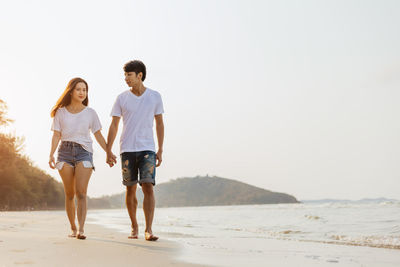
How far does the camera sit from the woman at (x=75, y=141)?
5.05 m

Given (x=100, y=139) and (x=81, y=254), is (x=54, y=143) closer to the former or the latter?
(x=100, y=139)

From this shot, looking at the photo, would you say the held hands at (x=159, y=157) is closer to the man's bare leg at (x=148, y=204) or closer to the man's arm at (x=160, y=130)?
the man's arm at (x=160, y=130)

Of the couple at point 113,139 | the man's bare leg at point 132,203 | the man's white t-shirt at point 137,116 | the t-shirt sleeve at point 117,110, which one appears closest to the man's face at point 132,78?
the couple at point 113,139

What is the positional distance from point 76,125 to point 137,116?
2.29 feet

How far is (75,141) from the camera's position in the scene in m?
5.11

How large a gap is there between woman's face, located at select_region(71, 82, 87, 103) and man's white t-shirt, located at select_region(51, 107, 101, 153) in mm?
136

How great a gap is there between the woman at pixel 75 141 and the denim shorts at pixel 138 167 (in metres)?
0.37

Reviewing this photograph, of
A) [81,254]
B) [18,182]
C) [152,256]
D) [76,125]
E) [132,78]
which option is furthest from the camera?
[18,182]

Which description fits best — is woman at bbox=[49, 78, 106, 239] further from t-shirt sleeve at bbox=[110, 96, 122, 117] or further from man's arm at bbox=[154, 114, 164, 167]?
man's arm at bbox=[154, 114, 164, 167]

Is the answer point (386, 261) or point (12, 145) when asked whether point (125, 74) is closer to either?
point (386, 261)

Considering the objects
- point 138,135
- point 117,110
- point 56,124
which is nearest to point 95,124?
point 117,110

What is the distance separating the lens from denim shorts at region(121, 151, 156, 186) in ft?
16.7

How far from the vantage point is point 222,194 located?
16988cm

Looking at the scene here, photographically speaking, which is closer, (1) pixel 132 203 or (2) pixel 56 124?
(2) pixel 56 124
